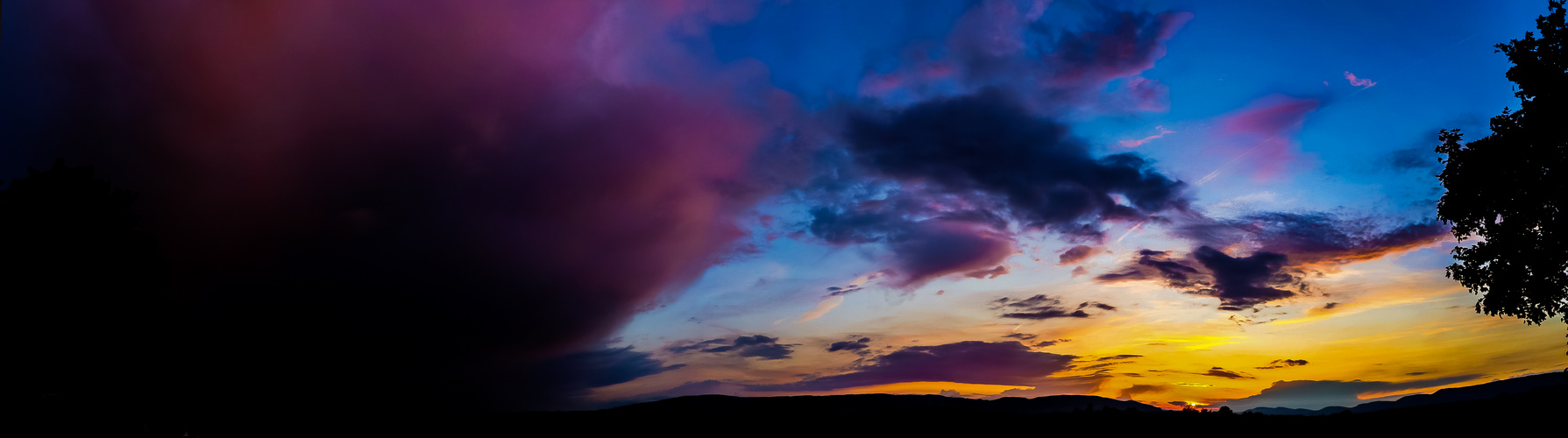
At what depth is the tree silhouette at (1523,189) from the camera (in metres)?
27.6

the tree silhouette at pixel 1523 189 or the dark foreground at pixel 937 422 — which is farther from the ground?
the tree silhouette at pixel 1523 189

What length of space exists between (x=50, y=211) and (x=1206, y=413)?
181ft

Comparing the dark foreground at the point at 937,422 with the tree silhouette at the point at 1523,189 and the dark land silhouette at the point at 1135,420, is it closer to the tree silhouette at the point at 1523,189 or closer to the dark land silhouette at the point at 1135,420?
the dark land silhouette at the point at 1135,420

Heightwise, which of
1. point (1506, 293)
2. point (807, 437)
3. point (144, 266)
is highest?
point (144, 266)

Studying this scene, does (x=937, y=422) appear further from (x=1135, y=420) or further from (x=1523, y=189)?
(x=1523, y=189)

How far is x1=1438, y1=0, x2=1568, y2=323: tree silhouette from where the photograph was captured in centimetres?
2759

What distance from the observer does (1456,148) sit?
30.1m

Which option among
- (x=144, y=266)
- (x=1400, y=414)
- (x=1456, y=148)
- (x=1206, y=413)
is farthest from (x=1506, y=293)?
(x=144, y=266)

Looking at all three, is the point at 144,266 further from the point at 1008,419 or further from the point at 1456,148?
the point at 1456,148

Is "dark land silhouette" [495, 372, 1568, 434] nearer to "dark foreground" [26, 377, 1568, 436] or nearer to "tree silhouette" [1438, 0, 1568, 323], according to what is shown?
"dark foreground" [26, 377, 1568, 436]

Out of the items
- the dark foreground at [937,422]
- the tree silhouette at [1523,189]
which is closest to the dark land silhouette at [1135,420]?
the dark foreground at [937,422]

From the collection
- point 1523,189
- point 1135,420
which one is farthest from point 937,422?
point 1523,189

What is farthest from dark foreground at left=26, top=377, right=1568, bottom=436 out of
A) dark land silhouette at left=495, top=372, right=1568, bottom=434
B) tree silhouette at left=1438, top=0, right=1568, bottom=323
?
tree silhouette at left=1438, top=0, right=1568, bottom=323

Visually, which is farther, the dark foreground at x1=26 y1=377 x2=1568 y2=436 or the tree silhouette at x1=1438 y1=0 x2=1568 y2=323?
the tree silhouette at x1=1438 y1=0 x2=1568 y2=323
